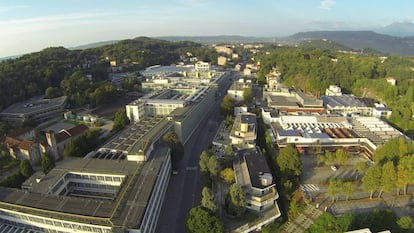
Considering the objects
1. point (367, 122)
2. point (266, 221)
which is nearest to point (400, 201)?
point (266, 221)

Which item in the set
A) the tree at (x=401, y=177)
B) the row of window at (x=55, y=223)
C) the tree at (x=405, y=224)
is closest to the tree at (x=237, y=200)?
the row of window at (x=55, y=223)

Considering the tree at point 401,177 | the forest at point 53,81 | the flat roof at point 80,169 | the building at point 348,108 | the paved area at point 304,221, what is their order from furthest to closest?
the forest at point 53,81
the building at point 348,108
the tree at point 401,177
the flat roof at point 80,169
the paved area at point 304,221

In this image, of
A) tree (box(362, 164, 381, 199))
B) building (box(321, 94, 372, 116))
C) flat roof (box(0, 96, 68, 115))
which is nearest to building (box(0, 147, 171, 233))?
tree (box(362, 164, 381, 199))

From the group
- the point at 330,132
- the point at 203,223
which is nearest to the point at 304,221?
the point at 203,223

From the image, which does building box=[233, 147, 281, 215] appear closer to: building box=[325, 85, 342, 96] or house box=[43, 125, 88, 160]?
house box=[43, 125, 88, 160]

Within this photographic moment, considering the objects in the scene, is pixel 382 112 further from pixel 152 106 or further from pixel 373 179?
pixel 152 106

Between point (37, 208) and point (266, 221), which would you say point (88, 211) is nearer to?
point (37, 208)

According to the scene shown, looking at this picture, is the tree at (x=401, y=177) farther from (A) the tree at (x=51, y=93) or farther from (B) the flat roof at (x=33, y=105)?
(A) the tree at (x=51, y=93)
